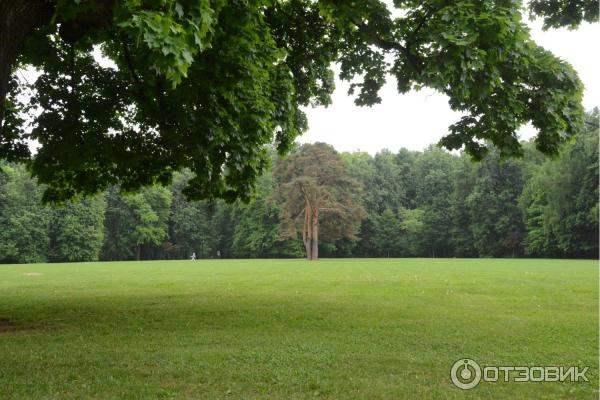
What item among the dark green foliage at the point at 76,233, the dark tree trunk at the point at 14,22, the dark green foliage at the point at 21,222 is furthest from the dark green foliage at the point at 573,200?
the dark green foliage at the point at 21,222

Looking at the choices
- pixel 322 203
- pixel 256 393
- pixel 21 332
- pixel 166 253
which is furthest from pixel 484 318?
pixel 166 253

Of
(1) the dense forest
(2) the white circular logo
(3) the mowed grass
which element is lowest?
(3) the mowed grass

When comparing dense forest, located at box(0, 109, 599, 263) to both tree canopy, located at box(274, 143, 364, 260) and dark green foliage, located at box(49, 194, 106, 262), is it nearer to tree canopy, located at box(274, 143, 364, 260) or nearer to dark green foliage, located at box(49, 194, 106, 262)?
dark green foliage, located at box(49, 194, 106, 262)

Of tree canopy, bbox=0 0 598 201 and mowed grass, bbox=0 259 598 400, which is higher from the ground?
tree canopy, bbox=0 0 598 201

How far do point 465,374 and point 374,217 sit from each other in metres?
78.3

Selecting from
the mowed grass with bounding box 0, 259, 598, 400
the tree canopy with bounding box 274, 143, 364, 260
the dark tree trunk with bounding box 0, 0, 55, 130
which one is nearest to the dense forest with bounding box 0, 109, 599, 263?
the tree canopy with bounding box 274, 143, 364, 260

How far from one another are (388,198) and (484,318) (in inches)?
3105

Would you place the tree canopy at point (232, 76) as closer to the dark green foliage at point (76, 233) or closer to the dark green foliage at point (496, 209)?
the dark green foliage at point (76, 233)

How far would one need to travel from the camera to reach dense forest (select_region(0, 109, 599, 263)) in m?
64.5

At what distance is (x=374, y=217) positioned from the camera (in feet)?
280

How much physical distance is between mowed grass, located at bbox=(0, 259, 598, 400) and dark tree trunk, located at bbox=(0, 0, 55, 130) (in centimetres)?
435

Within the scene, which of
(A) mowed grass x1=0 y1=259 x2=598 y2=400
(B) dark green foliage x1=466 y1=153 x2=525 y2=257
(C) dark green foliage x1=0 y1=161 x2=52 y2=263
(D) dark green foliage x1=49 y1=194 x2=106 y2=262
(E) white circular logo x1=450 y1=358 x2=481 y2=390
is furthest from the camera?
(D) dark green foliage x1=49 y1=194 x2=106 y2=262

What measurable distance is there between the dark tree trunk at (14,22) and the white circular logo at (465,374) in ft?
25.2

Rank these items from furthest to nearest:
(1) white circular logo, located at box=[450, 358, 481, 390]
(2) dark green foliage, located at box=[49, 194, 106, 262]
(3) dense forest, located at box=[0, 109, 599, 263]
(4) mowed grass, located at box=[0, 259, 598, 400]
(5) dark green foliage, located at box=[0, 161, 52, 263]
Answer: (2) dark green foliage, located at box=[49, 194, 106, 262], (5) dark green foliage, located at box=[0, 161, 52, 263], (3) dense forest, located at box=[0, 109, 599, 263], (1) white circular logo, located at box=[450, 358, 481, 390], (4) mowed grass, located at box=[0, 259, 598, 400]
